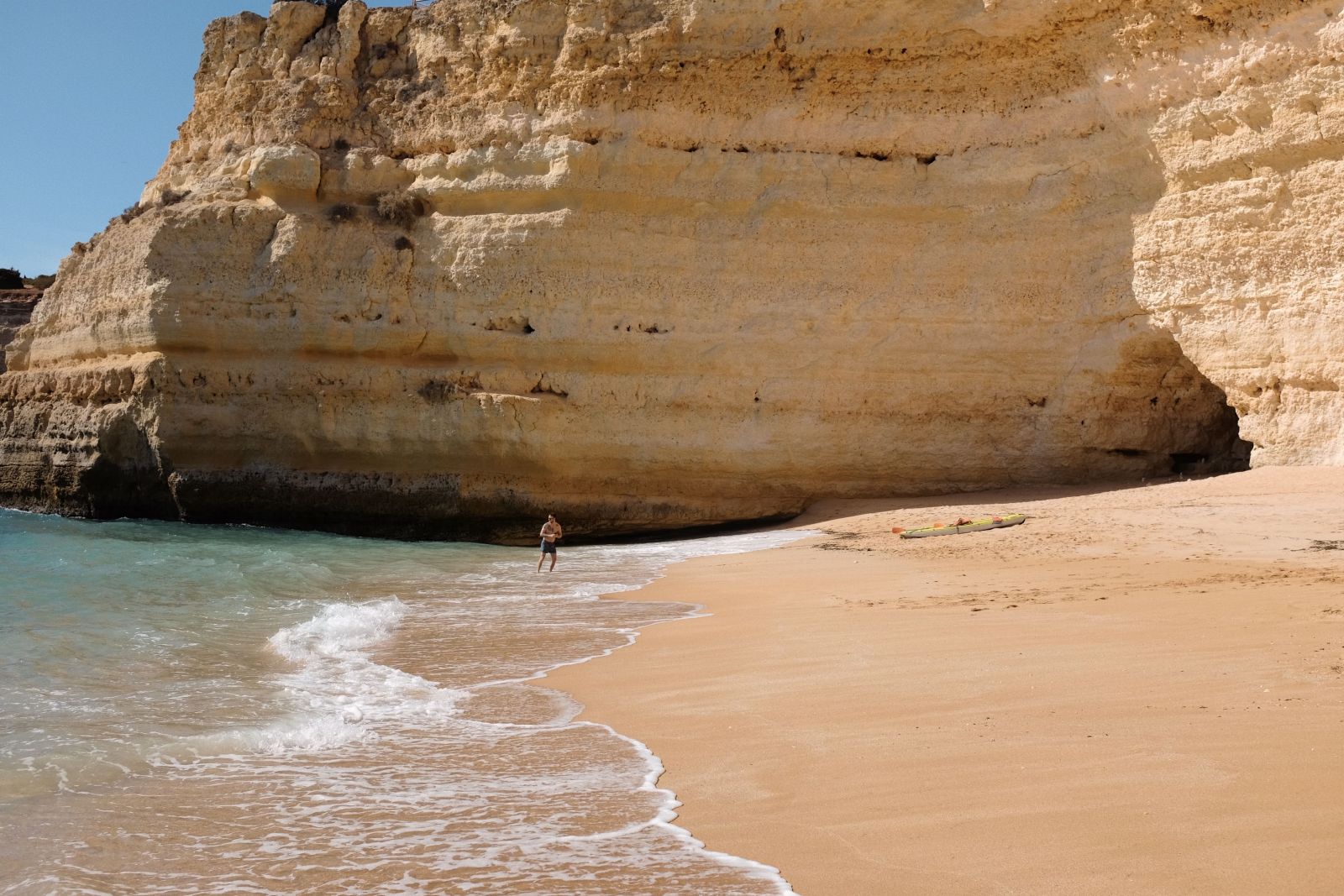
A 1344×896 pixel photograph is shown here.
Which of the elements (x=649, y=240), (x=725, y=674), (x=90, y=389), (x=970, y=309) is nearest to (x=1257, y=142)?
(x=970, y=309)

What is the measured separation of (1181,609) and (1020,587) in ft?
5.69

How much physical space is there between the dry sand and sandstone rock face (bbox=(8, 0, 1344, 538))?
6973 mm

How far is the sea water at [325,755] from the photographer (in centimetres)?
287

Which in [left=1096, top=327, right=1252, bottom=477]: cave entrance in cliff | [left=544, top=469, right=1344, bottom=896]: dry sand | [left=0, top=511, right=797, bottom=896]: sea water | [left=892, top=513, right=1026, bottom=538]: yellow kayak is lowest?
[left=0, top=511, right=797, bottom=896]: sea water

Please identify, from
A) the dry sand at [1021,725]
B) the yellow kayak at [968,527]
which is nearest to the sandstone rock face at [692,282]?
the yellow kayak at [968,527]

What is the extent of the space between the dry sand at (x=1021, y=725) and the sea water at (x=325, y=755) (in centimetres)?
28

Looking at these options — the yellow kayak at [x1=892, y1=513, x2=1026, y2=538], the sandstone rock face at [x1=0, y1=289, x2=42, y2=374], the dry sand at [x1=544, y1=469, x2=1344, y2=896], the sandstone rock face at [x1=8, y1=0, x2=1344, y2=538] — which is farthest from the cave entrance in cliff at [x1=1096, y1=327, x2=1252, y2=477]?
the sandstone rock face at [x1=0, y1=289, x2=42, y2=374]

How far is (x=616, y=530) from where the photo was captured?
50.3ft

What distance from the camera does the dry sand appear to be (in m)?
2.52

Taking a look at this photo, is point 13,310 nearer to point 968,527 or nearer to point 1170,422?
point 968,527

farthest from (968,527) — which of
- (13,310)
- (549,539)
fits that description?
(13,310)

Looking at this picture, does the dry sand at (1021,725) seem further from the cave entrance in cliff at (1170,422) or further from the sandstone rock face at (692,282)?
the sandstone rock face at (692,282)

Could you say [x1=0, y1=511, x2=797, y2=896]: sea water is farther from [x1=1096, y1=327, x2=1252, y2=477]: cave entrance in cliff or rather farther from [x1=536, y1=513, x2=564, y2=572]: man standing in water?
[x1=1096, y1=327, x2=1252, y2=477]: cave entrance in cliff

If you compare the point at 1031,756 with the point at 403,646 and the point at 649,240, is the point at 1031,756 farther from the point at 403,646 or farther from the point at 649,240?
the point at 649,240
